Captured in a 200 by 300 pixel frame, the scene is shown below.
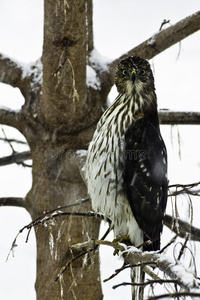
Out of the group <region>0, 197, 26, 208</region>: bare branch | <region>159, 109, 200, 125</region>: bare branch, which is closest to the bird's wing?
<region>159, 109, 200, 125</region>: bare branch

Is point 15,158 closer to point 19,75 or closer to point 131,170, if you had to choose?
point 19,75

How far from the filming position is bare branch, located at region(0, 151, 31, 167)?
4668mm

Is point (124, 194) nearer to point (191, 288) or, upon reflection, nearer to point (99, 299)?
point (99, 299)

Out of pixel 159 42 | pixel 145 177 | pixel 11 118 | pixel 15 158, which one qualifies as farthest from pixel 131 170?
pixel 15 158

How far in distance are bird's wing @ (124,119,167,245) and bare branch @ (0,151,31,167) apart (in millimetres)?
1713

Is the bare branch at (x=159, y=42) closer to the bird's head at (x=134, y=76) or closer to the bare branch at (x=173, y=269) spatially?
the bird's head at (x=134, y=76)

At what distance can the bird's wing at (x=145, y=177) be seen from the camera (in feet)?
10.8

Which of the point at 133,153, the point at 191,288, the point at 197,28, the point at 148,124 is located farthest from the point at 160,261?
the point at 197,28

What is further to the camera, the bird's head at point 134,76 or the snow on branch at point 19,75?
the snow on branch at point 19,75

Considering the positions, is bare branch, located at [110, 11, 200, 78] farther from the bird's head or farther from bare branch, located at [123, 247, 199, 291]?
bare branch, located at [123, 247, 199, 291]

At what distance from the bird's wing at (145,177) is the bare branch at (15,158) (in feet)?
5.62

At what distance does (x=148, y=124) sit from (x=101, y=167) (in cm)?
51

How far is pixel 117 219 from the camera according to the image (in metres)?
3.57

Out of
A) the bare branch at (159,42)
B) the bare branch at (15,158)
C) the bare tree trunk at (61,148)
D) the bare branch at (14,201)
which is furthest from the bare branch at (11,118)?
the bare branch at (159,42)
